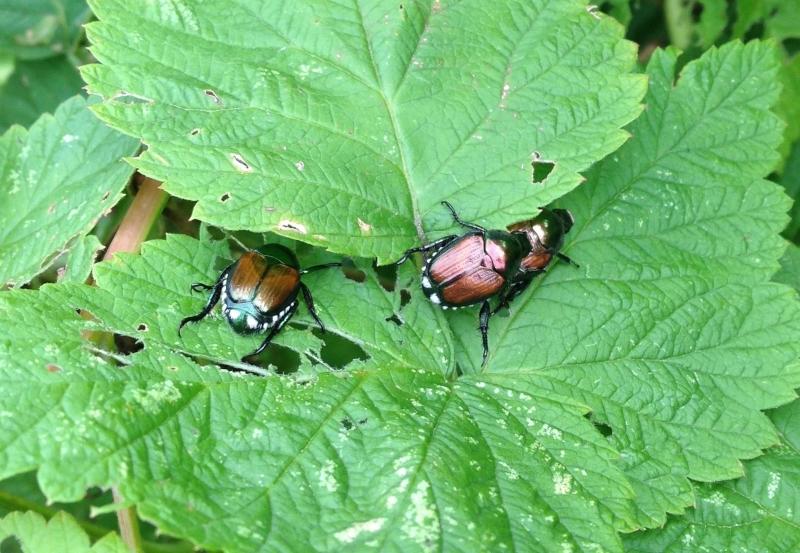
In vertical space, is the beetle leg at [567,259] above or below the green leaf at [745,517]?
above

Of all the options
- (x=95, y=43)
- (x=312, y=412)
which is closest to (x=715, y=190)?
(x=312, y=412)

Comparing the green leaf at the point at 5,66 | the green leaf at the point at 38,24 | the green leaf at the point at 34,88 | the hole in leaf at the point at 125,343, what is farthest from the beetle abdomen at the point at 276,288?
the green leaf at the point at 5,66

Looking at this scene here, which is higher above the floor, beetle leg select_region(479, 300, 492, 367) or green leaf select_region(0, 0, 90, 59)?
green leaf select_region(0, 0, 90, 59)

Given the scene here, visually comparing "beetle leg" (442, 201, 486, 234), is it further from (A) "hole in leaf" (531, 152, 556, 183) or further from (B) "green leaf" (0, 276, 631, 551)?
(B) "green leaf" (0, 276, 631, 551)

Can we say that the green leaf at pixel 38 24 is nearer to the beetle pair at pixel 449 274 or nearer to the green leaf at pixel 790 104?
the beetle pair at pixel 449 274

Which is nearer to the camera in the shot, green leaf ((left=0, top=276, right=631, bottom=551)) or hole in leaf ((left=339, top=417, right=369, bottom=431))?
green leaf ((left=0, top=276, right=631, bottom=551))

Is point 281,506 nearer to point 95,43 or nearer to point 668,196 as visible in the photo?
point 95,43

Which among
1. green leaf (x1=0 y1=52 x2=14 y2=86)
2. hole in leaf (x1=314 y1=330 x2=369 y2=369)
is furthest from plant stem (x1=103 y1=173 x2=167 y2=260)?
green leaf (x1=0 y1=52 x2=14 y2=86)
